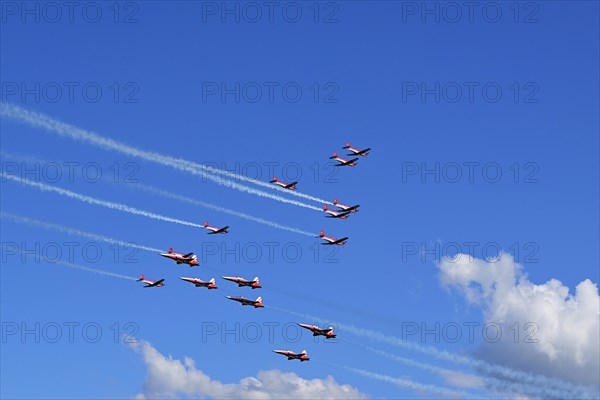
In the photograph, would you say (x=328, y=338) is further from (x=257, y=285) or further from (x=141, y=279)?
(x=141, y=279)

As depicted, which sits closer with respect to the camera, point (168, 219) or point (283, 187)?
point (168, 219)

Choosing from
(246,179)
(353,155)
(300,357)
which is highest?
(353,155)

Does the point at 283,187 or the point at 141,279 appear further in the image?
the point at 141,279

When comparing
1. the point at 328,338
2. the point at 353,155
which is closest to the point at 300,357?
the point at 328,338

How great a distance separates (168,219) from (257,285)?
40173mm

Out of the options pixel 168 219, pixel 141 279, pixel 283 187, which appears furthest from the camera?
pixel 141 279

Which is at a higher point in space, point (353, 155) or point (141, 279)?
point (353, 155)

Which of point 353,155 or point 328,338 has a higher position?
point 353,155

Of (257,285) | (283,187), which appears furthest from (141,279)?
(283,187)

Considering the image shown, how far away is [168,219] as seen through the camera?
521 ft

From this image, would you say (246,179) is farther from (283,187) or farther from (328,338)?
(328,338)

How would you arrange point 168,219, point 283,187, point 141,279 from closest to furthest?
point 168,219
point 283,187
point 141,279

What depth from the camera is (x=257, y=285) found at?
19450cm

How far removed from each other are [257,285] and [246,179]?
116 feet
